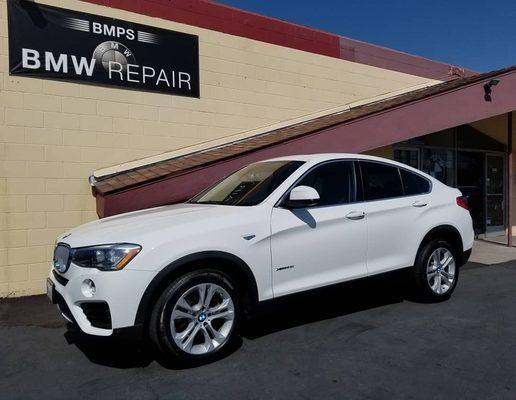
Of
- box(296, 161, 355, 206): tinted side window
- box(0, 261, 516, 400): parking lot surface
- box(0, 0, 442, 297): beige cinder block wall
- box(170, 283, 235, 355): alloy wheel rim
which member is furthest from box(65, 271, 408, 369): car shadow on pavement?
box(0, 0, 442, 297): beige cinder block wall

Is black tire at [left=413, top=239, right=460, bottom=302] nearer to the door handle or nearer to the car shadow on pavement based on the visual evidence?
the car shadow on pavement

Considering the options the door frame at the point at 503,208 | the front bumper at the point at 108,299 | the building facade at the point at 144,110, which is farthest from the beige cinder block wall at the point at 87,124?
the door frame at the point at 503,208

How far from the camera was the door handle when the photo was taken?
474 cm

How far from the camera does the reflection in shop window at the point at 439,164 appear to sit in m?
11.3

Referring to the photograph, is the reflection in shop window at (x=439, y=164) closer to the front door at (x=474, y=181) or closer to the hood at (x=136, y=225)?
the front door at (x=474, y=181)

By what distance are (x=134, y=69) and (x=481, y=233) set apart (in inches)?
356

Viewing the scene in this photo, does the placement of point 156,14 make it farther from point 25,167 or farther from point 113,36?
point 25,167

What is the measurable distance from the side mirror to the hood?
1.68 ft

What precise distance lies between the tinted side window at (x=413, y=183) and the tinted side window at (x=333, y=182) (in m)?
0.78

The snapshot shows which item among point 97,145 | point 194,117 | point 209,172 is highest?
point 194,117

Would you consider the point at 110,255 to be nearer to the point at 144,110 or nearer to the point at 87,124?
the point at 87,124

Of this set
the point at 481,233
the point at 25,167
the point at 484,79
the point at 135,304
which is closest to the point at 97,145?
the point at 25,167

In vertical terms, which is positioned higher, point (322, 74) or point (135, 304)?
point (322, 74)

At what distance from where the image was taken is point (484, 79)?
30.3 feet
